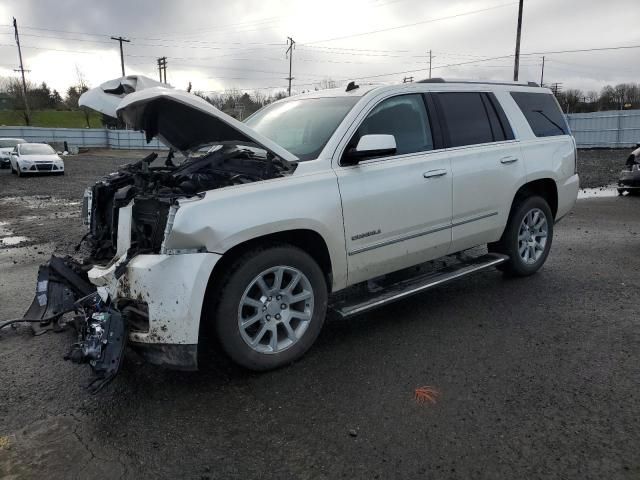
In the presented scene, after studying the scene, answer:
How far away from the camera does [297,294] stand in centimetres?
369

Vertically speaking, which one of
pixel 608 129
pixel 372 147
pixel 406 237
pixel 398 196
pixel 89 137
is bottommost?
pixel 406 237

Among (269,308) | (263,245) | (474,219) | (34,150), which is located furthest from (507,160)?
(34,150)

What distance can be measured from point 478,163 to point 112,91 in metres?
3.25

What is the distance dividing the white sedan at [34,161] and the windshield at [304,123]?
2011 centimetres

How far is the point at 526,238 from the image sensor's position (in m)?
5.55

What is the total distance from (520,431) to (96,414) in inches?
97.6

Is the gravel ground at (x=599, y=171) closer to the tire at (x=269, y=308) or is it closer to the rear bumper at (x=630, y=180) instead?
the rear bumper at (x=630, y=180)

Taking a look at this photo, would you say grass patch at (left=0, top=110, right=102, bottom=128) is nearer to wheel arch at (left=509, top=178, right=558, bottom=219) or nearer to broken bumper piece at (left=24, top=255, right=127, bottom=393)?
broken bumper piece at (left=24, top=255, right=127, bottom=393)

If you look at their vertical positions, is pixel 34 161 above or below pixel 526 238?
above

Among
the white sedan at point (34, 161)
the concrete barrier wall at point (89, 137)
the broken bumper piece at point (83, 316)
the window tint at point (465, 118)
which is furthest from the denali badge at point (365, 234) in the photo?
the concrete barrier wall at point (89, 137)

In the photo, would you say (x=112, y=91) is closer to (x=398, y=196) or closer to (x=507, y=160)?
(x=398, y=196)

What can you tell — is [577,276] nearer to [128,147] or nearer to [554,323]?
[554,323]

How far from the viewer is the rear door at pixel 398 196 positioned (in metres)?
3.87

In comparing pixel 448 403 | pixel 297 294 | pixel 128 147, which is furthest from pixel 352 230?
pixel 128 147
